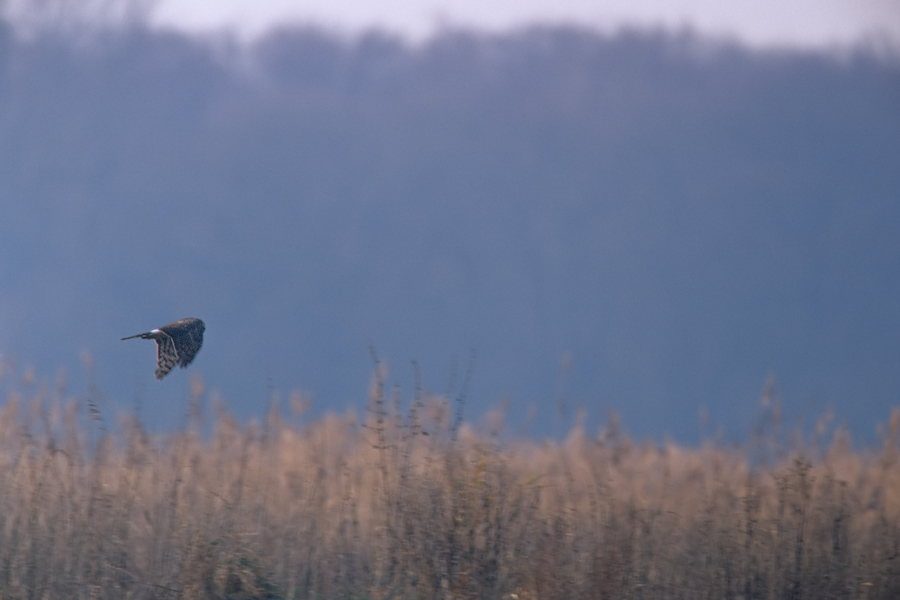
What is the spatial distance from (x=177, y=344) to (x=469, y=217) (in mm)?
6311

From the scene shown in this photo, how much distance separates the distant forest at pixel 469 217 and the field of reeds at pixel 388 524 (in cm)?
432

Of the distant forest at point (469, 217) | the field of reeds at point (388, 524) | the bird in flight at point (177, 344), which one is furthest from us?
the distant forest at point (469, 217)

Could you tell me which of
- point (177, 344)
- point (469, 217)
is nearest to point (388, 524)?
point (177, 344)

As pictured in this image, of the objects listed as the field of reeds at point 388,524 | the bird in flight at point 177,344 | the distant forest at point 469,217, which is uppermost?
the distant forest at point 469,217

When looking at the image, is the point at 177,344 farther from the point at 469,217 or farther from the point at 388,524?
the point at 469,217

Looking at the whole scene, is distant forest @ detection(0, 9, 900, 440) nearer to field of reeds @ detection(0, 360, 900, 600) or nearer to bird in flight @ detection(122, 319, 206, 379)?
field of reeds @ detection(0, 360, 900, 600)

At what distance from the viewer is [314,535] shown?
4.87 meters

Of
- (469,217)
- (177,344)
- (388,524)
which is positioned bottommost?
(388,524)

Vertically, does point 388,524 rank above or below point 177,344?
below

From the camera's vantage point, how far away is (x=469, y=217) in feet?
33.8

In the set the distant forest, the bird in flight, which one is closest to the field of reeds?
the bird in flight

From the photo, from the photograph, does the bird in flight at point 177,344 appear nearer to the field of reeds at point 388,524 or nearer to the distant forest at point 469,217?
the field of reeds at point 388,524

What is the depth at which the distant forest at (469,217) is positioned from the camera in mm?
9797

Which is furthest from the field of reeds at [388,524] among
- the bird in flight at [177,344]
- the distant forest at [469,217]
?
the distant forest at [469,217]
